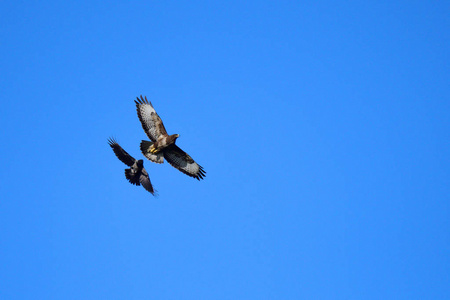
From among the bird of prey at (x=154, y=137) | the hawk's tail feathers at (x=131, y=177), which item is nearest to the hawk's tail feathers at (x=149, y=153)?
the bird of prey at (x=154, y=137)

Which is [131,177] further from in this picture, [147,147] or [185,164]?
[185,164]

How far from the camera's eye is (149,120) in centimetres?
1655

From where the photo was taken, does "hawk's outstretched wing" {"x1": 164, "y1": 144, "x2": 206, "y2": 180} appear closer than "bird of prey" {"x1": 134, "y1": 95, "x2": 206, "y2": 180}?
No

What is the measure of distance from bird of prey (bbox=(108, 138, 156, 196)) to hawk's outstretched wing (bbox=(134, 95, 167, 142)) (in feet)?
3.74

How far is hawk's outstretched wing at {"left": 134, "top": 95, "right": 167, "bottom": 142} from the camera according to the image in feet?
53.9

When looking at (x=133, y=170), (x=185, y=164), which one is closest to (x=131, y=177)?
(x=133, y=170)

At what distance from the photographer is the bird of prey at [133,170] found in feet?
54.2

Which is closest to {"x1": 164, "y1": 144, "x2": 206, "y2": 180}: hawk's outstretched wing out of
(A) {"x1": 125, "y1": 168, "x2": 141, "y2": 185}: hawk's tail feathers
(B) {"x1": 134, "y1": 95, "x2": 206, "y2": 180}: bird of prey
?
(B) {"x1": 134, "y1": 95, "x2": 206, "y2": 180}: bird of prey

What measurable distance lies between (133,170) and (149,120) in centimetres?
194

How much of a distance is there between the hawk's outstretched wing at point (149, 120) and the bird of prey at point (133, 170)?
114 centimetres

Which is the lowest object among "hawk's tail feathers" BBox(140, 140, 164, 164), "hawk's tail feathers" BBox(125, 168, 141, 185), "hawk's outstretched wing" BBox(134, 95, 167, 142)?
"hawk's tail feathers" BBox(125, 168, 141, 185)

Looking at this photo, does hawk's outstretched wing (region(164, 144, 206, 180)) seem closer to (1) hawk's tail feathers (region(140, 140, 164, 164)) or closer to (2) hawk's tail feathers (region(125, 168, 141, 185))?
(1) hawk's tail feathers (region(140, 140, 164, 164))

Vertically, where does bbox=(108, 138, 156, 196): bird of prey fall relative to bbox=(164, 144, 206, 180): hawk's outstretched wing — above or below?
below

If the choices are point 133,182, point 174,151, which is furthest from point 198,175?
point 133,182
